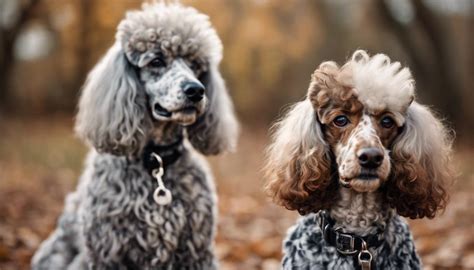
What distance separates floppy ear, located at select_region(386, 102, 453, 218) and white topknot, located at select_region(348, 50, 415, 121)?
0.39 feet

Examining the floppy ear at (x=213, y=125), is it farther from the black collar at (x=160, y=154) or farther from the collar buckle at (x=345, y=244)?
the collar buckle at (x=345, y=244)

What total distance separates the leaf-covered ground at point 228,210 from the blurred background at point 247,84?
0.02 meters

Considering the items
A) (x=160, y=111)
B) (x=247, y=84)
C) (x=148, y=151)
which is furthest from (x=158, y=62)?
(x=247, y=84)

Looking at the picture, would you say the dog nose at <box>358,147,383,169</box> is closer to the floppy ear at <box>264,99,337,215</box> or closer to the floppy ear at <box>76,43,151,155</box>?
the floppy ear at <box>264,99,337,215</box>

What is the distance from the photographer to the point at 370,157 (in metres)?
2.96

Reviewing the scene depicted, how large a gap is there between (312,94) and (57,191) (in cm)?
582

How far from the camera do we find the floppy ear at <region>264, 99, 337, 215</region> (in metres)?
3.21

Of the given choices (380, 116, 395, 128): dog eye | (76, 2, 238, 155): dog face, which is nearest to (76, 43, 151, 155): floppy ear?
(76, 2, 238, 155): dog face

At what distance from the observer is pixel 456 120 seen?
12.2 m

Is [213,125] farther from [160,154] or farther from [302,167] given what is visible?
[302,167]

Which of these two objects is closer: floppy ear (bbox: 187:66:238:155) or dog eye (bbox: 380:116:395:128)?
dog eye (bbox: 380:116:395:128)

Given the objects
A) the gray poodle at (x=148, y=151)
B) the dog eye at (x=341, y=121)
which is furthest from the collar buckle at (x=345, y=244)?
the gray poodle at (x=148, y=151)

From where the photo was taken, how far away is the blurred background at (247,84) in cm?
628

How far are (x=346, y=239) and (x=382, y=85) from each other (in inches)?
29.1
